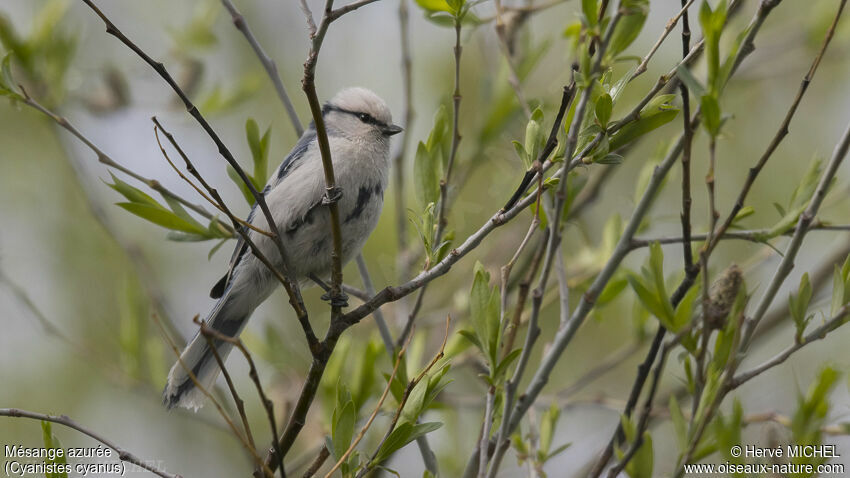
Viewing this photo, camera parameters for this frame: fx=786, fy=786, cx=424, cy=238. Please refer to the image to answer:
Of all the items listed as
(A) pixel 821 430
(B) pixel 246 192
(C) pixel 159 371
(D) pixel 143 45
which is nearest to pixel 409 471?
(C) pixel 159 371

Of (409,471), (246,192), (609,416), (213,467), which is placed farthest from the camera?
(213,467)

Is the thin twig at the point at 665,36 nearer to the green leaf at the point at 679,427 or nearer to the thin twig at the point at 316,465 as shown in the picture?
the green leaf at the point at 679,427

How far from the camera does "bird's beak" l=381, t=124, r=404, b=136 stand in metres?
3.83

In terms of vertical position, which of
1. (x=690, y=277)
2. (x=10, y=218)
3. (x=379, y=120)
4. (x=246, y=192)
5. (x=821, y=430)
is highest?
(x=10, y=218)

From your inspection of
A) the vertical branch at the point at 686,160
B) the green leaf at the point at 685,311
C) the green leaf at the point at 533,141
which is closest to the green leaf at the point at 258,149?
the green leaf at the point at 533,141

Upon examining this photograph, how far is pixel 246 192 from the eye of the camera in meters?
2.99

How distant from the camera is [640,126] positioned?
7.42ft

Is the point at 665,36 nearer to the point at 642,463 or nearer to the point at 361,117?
the point at 642,463

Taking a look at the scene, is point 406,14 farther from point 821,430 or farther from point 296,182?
point 821,430

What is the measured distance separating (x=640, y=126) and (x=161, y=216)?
1.56 meters

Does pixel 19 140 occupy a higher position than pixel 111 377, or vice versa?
pixel 19 140

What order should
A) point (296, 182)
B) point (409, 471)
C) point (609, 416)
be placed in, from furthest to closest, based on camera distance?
point (609, 416) < point (409, 471) < point (296, 182)

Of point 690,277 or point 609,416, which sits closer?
point 690,277

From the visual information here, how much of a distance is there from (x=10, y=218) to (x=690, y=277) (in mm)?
6418
